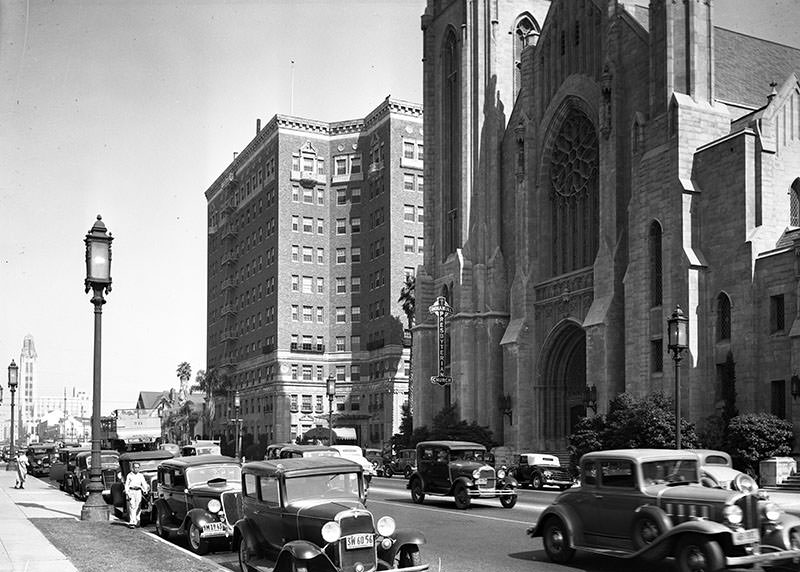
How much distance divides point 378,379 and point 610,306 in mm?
48354

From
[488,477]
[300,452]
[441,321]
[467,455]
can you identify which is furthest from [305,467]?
[441,321]

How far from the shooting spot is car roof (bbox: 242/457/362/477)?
1338 cm

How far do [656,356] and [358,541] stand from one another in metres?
34.2

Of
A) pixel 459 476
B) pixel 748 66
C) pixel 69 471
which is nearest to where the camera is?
pixel 459 476

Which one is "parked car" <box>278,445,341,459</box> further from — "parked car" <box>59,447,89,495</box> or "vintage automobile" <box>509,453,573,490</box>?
"vintage automobile" <box>509,453,573,490</box>

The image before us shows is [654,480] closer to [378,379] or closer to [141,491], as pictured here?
[141,491]

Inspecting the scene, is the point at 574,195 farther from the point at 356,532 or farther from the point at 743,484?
the point at 356,532

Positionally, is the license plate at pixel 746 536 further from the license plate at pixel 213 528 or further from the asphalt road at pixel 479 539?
the license plate at pixel 213 528

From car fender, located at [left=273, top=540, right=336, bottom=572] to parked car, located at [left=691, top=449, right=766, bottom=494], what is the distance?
612 centimetres

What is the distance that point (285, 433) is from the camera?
96.6m

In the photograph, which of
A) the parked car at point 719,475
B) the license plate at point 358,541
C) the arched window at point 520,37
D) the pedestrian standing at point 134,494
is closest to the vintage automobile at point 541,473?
the pedestrian standing at point 134,494

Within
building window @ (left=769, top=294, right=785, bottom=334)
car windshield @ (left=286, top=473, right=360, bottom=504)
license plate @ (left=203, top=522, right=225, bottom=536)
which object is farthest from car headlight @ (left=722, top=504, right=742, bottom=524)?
building window @ (left=769, top=294, right=785, bottom=334)

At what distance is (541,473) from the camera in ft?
127

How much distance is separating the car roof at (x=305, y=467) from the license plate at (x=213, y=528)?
3.70 meters
